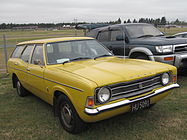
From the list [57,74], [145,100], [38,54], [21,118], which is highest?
[38,54]

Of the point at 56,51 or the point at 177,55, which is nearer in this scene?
the point at 56,51

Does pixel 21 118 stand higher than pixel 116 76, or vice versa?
pixel 116 76

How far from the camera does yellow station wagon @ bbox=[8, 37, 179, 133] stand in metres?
2.95

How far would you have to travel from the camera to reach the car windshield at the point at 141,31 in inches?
269

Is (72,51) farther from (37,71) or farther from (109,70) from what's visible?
(109,70)

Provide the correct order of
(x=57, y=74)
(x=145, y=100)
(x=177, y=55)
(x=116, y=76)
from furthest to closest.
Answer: (x=177, y=55) → (x=57, y=74) → (x=145, y=100) → (x=116, y=76)

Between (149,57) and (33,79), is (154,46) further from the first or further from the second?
(33,79)

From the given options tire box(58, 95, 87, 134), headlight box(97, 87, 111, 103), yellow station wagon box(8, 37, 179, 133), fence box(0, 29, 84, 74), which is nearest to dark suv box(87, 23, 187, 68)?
yellow station wagon box(8, 37, 179, 133)

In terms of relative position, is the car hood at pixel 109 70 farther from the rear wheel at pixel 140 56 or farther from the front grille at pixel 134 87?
the rear wheel at pixel 140 56

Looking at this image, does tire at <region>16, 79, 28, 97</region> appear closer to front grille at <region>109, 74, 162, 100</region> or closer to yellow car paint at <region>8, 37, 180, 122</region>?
yellow car paint at <region>8, 37, 180, 122</region>

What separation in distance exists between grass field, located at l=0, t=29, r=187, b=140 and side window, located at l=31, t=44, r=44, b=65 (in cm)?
117

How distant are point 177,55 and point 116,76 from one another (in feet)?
11.4

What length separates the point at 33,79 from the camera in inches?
176

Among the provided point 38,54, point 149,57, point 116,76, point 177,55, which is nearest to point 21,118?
point 38,54
